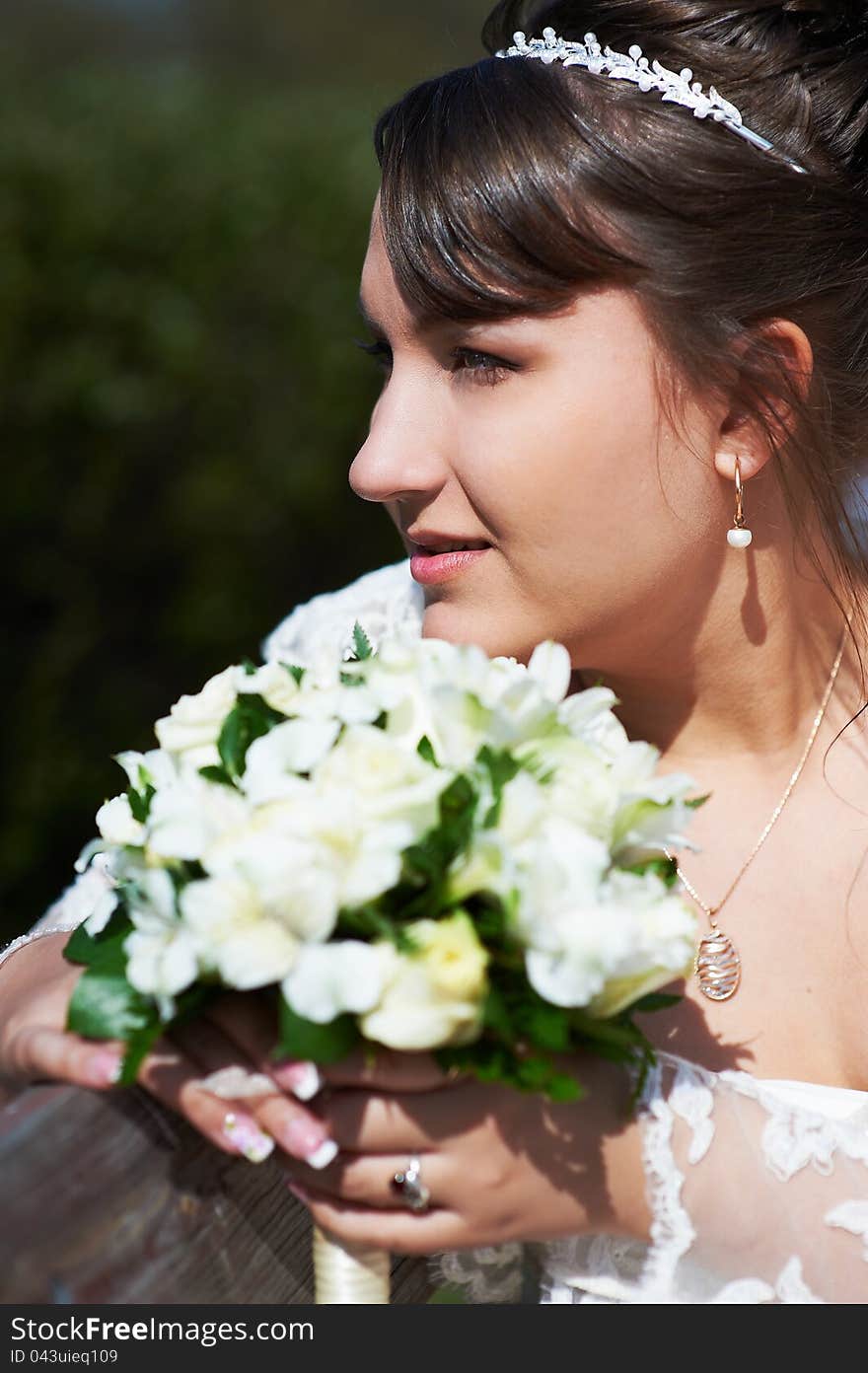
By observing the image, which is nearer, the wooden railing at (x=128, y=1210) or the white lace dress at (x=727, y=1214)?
the wooden railing at (x=128, y=1210)

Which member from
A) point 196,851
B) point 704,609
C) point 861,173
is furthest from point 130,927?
point 861,173

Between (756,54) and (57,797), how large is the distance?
3.61 m

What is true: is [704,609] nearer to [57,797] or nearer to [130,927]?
[130,927]

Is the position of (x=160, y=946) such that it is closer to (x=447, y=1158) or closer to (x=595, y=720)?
(x=447, y=1158)

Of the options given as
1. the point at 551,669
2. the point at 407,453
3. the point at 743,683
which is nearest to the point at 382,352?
the point at 407,453

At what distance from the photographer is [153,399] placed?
514cm

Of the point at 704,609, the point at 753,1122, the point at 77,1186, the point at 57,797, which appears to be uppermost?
the point at 77,1186

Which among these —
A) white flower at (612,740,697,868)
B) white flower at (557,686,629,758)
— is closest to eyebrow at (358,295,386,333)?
white flower at (557,686,629,758)

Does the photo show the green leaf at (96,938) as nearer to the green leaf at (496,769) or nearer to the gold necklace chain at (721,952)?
the green leaf at (496,769)

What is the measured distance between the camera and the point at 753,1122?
1856mm

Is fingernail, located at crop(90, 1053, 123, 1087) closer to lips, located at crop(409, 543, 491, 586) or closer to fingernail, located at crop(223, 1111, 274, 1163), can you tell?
fingernail, located at crop(223, 1111, 274, 1163)

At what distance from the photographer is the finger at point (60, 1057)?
4.98ft

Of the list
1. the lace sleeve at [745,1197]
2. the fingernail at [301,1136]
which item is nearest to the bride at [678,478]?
the lace sleeve at [745,1197]

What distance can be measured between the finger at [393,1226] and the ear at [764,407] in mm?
1262
